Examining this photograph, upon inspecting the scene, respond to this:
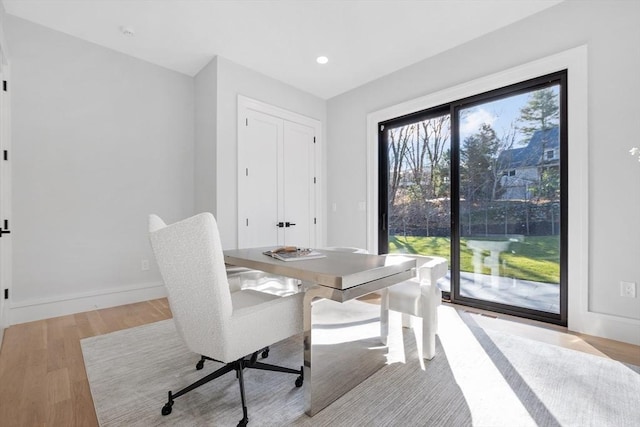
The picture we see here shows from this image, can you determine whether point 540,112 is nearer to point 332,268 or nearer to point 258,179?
point 332,268

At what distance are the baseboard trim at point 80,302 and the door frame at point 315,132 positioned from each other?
1.26m

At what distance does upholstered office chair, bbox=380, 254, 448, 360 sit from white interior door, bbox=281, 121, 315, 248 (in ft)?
7.06

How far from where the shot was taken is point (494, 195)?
118 inches

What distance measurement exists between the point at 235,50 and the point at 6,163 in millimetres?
2293

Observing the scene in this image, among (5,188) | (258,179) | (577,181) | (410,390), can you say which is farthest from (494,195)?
(5,188)

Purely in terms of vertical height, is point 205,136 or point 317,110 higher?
point 317,110

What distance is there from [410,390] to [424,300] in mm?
536

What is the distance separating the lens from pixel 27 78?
274cm

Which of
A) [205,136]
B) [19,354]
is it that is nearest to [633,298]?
[205,136]

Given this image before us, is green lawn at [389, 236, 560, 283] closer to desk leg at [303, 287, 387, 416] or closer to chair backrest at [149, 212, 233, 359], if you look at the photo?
desk leg at [303, 287, 387, 416]

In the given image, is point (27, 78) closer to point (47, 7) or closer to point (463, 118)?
point (47, 7)

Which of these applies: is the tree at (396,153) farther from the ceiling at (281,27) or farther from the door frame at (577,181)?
the door frame at (577,181)

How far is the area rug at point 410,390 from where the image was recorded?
1.39m

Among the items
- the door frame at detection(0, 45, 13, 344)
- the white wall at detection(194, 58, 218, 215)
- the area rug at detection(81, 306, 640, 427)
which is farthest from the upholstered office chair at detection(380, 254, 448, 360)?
the door frame at detection(0, 45, 13, 344)
